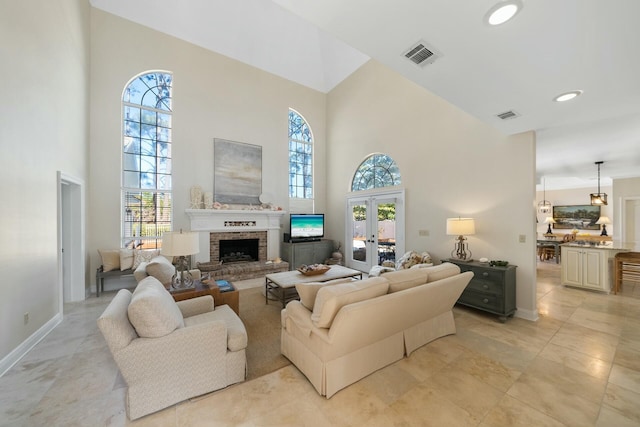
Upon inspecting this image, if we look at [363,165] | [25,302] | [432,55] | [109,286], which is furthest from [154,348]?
[363,165]

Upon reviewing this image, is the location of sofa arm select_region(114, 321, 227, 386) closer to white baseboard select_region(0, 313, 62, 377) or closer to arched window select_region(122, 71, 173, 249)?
white baseboard select_region(0, 313, 62, 377)

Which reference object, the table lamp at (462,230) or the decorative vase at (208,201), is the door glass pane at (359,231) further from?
the decorative vase at (208,201)

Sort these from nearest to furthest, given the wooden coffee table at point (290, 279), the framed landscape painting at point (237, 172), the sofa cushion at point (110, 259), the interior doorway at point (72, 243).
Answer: the wooden coffee table at point (290, 279)
the interior doorway at point (72, 243)
the sofa cushion at point (110, 259)
the framed landscape painting at point (237, 172)

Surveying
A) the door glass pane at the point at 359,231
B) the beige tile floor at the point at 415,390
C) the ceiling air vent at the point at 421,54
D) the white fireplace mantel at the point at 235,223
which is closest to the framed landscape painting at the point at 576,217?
the beige tile floor at the point at 415,390

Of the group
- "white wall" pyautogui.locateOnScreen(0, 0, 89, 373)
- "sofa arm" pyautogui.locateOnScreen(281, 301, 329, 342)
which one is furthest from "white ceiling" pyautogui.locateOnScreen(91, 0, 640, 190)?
"white wall" pyautogui.locateOnScreen(0, 0, 89, 373)

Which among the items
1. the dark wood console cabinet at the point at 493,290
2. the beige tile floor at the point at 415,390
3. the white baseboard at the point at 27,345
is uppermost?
the dark wood console cabinet at the point at 493,290

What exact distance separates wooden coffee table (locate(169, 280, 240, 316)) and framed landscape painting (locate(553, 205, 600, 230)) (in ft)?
40.6

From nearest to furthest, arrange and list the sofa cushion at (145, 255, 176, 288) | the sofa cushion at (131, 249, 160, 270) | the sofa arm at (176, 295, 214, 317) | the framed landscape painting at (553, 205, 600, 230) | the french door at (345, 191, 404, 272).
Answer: the sofa arm at (176, 295, 214, 317) → the sofa cushion at (145, 255, 176, 288) → the sofa cushion at (131, 249, 160, 270) → the french door at (345, 191, 404, 272) → the framed landscape painting at (553, 205, 600, 230)

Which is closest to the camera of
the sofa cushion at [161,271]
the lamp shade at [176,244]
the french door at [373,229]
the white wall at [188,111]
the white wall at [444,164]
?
the lamp shade at [176,244]

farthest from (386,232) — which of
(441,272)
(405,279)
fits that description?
(405,279)

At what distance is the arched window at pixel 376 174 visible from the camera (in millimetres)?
5563

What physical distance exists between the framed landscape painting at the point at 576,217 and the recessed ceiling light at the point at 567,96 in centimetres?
973

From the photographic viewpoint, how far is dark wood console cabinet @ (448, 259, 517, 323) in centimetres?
337

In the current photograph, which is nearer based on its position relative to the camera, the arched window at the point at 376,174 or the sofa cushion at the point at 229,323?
the sofa cushion at the point at 229,323
